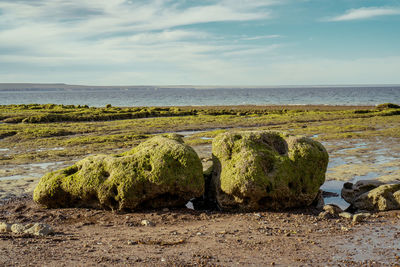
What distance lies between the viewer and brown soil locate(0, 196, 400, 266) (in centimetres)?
776

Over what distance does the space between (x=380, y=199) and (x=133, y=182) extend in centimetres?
768

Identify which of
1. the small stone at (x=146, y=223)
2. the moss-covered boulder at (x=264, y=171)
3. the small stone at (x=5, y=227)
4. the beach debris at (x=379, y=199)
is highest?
the moss-covered boulder at (x=264, y=171)

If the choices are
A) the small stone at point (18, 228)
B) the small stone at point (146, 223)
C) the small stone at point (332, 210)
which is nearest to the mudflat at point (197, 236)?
the small stone at point (146, 223)

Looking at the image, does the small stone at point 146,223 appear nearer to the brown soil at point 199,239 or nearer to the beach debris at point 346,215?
the brown soil at point 199,239

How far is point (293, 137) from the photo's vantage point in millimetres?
12875

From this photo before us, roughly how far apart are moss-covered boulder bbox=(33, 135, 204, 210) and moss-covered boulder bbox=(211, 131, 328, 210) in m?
0.89

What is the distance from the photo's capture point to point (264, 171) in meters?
11.8

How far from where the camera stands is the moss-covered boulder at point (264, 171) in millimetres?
11484

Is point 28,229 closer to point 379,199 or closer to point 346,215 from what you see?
point 346,215

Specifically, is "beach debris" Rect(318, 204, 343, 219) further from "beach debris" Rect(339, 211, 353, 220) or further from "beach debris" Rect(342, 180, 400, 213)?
"beach debris" Rect(342, 180, 400, 213)

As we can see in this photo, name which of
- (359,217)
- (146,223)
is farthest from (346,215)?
(146,223)

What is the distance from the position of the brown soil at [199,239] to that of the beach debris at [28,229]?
0.88 ft

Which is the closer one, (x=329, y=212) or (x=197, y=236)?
(x=197, y=236)

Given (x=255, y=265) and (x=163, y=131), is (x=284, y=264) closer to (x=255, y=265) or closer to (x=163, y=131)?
(x=255, y=265)
